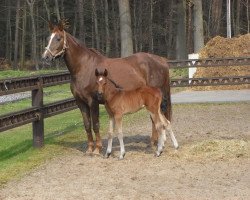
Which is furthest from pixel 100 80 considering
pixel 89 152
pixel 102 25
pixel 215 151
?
pixel 102 25

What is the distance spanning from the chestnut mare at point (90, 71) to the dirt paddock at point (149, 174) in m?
0.71

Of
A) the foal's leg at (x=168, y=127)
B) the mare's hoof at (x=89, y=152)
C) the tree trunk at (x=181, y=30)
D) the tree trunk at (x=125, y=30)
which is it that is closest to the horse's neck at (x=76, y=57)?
the mare's hoof at (x=89, y=152)

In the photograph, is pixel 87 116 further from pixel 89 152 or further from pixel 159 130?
pixel 159 130

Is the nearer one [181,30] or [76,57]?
[76,57]

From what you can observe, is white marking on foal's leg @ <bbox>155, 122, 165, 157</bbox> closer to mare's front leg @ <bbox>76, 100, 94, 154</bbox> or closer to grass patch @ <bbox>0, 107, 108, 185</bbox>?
mare's front leg @ <bbox>76, 100, 94, 154</bbox>

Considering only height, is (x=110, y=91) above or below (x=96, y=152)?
above

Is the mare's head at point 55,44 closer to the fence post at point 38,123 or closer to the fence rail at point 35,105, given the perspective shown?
the fence rail at point 35,105

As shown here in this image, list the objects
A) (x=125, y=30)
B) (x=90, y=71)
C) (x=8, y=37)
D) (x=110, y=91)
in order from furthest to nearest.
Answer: (x=8, y=37), (x=125, y=30), (x=90, y=71), (x=110, y=91)

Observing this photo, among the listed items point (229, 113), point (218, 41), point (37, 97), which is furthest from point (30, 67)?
point (37, 97)

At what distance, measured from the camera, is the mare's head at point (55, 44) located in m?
9.80

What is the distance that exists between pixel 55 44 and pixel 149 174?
3114 mm

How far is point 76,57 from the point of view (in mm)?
10094

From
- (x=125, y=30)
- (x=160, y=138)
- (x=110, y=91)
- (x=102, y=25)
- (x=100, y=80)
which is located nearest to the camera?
(x=100, y=80)

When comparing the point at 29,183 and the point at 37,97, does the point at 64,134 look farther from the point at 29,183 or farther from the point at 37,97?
the point at 29,183
